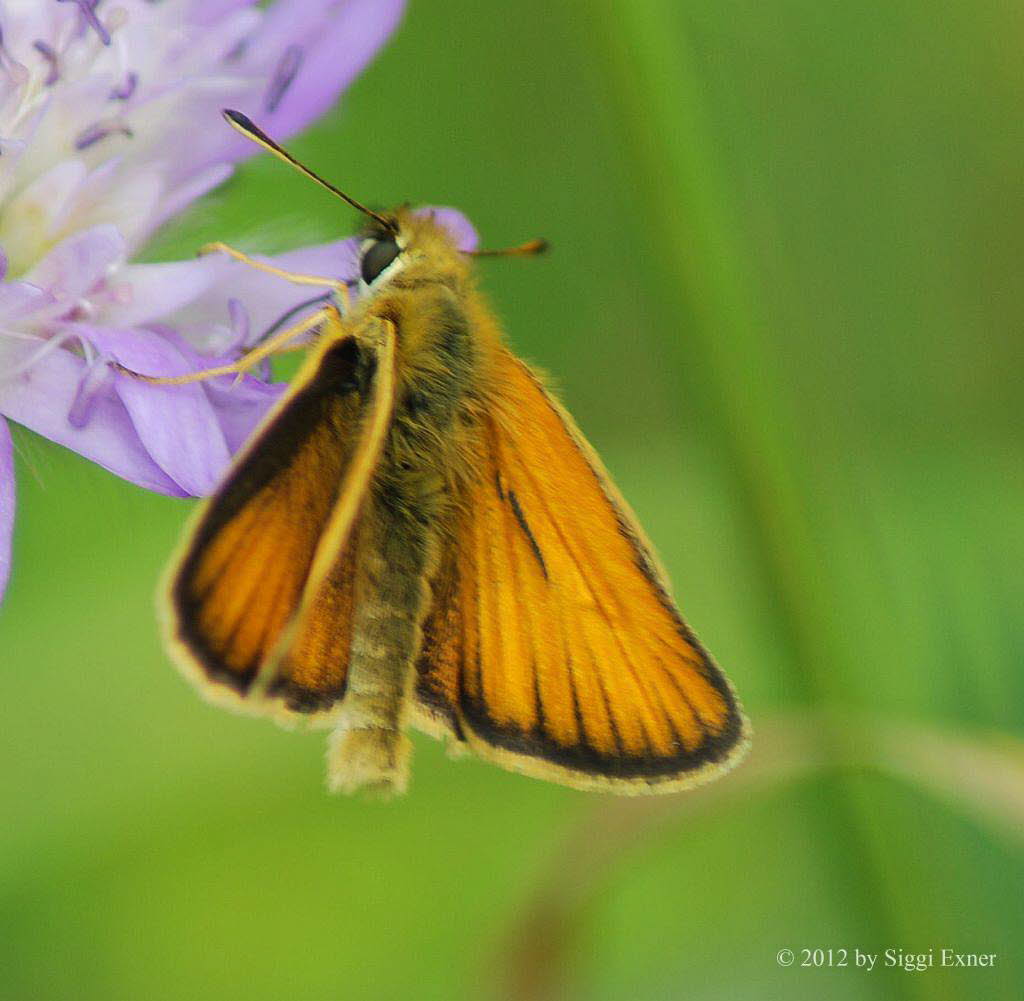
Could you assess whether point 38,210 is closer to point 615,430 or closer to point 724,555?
point 724,555

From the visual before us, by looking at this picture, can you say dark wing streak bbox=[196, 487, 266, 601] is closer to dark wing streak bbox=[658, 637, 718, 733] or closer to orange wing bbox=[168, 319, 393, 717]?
orange wing bbox=[168, 319, 393, 717]

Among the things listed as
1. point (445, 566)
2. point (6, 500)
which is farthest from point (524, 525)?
point (6, 500)

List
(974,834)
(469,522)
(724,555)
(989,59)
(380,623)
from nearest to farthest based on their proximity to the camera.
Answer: (380,623) → (469,522) → (974,834) → (724,555) → (989,59)

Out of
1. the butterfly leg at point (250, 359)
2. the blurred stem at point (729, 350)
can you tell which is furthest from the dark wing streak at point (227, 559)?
the blurred stem at point (729, 350)

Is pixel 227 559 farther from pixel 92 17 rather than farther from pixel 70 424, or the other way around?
pixel 92 17

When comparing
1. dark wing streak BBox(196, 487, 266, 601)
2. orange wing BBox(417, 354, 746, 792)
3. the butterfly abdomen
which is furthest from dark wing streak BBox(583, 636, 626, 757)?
dark wing streak BBox(196, 487, 266, 601)

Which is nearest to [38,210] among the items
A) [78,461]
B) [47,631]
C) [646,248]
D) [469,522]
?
[78,461]

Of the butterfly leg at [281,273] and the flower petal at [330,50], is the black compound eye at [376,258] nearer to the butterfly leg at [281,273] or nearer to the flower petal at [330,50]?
the butterfly leg at [281,273]
